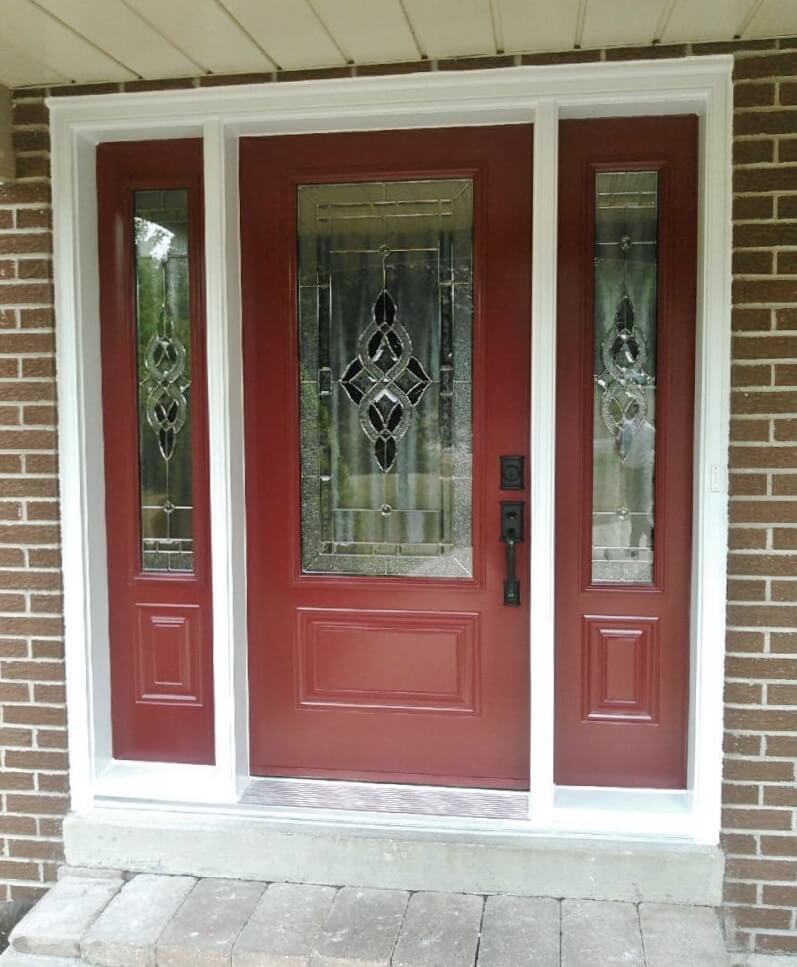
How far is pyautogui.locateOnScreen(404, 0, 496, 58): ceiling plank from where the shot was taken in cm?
226

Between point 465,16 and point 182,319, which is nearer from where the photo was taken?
point 465,16

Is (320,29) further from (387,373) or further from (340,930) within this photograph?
(340,930)

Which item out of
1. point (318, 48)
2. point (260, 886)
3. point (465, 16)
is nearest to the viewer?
point (465, 16)

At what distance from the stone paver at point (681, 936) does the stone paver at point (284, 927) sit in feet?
3.06

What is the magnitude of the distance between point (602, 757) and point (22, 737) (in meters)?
1.92

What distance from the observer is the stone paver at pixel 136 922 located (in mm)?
2508

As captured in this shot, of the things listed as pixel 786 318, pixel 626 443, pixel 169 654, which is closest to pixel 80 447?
pixel 169 654

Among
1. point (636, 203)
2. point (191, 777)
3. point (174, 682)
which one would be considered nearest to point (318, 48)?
point (636, 203)

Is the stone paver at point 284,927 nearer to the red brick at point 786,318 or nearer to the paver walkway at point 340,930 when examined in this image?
the paver walkway at point 340,930

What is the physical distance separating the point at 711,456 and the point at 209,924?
2007 mm

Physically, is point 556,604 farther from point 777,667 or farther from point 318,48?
point 318,48

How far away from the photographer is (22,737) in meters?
2.95

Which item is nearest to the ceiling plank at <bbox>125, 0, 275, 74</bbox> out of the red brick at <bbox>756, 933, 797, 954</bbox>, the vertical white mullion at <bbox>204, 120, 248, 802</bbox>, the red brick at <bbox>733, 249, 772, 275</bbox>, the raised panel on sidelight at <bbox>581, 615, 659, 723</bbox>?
the vertical white mullion at <bbox>204, 120, 248, 802</bbox>

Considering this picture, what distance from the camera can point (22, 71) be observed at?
2.67 m
